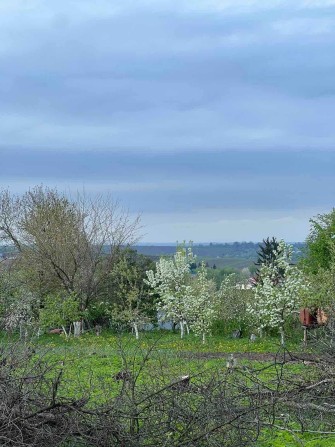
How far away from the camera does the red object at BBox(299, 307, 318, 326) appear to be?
25.6m

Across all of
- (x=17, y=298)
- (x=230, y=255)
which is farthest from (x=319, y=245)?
(x=230, y=255)

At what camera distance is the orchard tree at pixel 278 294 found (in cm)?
2633

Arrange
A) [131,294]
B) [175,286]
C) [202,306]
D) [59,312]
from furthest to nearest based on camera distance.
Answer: [131,294] < [175,286] < [59,312] < [202,306]

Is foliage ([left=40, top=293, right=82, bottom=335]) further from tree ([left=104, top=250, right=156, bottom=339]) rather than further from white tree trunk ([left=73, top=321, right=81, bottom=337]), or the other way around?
tree ([left=104, top=250, right=156, bottom=339])

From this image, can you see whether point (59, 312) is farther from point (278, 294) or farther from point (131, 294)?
point (278, 294)

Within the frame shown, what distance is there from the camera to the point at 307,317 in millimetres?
25734

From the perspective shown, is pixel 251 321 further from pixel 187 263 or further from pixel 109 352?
pixel 109 352

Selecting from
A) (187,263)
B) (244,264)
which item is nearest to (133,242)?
(187,263)

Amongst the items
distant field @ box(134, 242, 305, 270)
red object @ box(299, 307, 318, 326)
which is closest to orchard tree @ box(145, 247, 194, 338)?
red object @ box(299, 307, 318, 326)

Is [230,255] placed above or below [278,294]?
above

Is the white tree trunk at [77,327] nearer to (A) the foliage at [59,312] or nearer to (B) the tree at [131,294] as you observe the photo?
(A) the foliage at [59,312]

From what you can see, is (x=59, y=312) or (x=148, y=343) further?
(x=59, y=312)

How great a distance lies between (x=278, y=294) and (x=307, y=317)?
1.23 meters

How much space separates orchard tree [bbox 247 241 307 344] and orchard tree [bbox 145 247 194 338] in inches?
124
